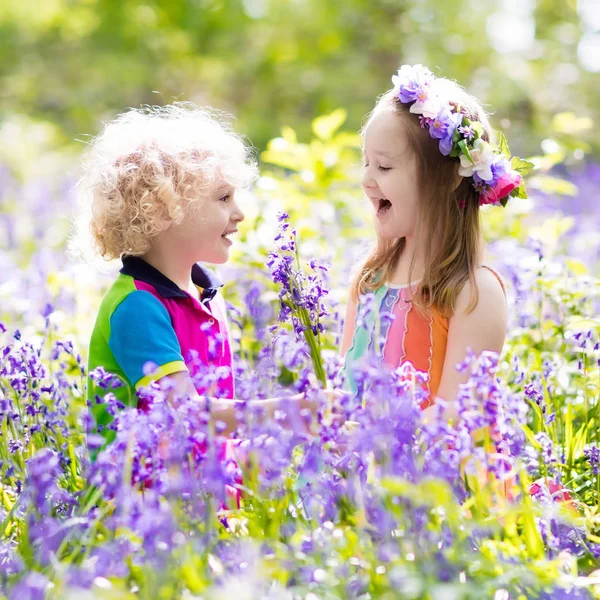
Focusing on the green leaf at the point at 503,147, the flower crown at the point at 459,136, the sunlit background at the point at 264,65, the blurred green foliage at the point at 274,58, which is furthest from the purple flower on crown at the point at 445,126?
the blurred green foliage at the point at 274,58

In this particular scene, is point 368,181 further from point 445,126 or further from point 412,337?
point 412,337

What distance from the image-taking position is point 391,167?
2617 mm

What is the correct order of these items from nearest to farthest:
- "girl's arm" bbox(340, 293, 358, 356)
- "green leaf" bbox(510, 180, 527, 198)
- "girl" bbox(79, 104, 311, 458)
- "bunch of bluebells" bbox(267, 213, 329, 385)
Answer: "bunch of bluebells" bbox(267, 213, 329, 385) < "girl" bbox(79, 104, 311, 458) < "green leaf" bbox(510, 180, 527, 198) < "girl's arm" bbox(340, 293, 358, 356)

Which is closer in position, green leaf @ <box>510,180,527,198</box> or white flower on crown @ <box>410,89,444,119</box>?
white flower on crown @ <box>410,89,444,119</box>

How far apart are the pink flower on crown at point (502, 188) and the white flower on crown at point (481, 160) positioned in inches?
2.6

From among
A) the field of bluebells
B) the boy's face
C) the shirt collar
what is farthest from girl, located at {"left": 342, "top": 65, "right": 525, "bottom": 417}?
the shirt collar

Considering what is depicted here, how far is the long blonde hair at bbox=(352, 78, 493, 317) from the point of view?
8.48ft

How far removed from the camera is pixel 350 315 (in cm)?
294

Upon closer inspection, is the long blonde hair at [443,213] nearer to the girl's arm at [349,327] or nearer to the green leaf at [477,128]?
the green leaf at [477,128]

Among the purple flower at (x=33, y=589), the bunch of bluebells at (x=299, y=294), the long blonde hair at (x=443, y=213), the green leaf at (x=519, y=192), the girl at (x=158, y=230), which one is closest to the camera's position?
the purple flower at (x=33, y=589)

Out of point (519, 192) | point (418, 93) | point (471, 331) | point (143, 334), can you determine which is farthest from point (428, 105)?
point (143, 334)

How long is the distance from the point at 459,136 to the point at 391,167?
9.2 inches

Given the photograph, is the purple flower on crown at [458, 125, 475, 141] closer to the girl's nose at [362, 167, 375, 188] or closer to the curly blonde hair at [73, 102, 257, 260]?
the girl's nose at [362, 167, 375, 188]

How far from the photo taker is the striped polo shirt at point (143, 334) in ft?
7.90
